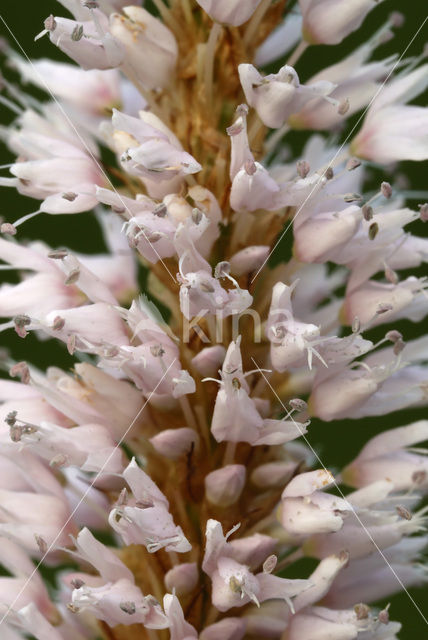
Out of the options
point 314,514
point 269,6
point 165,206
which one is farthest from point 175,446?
point 269,6

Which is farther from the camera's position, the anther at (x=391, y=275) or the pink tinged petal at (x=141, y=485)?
the anther at (x=391, y=275)

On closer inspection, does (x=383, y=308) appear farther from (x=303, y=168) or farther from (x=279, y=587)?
(x=279, y=587)

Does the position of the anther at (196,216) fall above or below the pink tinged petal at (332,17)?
below

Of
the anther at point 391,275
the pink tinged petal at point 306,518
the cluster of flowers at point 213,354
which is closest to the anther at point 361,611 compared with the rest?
the cluster of flowers at point 213,354

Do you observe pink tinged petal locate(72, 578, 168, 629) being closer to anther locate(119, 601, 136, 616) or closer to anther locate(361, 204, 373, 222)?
anther locate(119, 601, 136, 616)

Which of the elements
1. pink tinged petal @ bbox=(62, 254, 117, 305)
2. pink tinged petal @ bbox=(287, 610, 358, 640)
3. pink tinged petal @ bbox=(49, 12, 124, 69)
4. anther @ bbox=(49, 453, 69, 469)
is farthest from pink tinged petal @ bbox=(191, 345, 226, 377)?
pink tinged petal @ bbox=(49, 12, 124, 69)

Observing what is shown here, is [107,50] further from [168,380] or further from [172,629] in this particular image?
[172,629]

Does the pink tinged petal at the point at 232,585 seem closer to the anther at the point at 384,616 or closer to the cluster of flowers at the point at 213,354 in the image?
the cluster of flowers at the point at 213,354

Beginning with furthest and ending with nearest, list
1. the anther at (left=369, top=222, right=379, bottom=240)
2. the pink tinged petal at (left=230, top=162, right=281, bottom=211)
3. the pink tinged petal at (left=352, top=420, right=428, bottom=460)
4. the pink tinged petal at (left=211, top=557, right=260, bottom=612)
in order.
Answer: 1. the pink tinged petal at (left=352, top=420, right=428, bottom=460)
2. the anther at (left=369, top=222, right=379, bottom=240)
3. the pink tinged petal at (left=230, top=162, right=281, bottom=211)
4. the pink tinged petal at (left=211, top=557, right=260, bottom=612)
